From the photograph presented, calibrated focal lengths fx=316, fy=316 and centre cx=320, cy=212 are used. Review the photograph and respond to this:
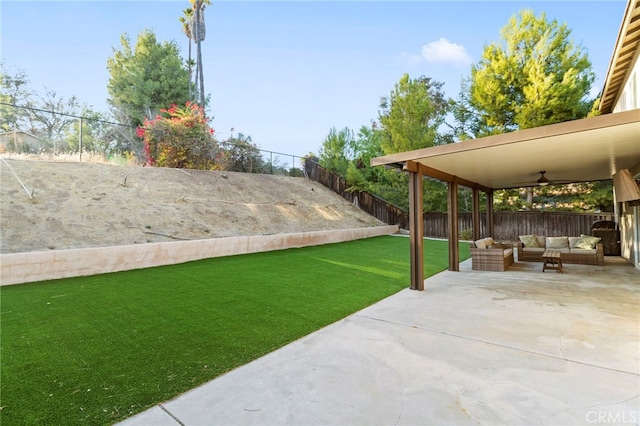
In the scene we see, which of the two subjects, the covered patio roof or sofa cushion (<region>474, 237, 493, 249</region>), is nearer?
the covered patio roof

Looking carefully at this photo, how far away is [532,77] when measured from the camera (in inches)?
525

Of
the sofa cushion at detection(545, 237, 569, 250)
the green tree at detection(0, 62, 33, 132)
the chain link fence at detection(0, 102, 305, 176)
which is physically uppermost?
the green tree at detection(0, 62, 33, 132)

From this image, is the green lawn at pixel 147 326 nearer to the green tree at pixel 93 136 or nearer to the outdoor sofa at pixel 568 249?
the outdoor sofa at pixel 568 249

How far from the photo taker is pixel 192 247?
8195 millimetres

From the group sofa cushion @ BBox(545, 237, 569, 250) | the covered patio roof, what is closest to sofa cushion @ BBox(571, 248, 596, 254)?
sofa cushion @ BBox(545, 237, 569, 250)

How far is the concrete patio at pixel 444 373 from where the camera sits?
2223 mm

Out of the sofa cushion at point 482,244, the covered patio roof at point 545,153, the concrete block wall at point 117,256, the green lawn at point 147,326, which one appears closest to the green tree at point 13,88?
the concrete block wall at point 117,256

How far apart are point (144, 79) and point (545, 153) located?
2267 cm

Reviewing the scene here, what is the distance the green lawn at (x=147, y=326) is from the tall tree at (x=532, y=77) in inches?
429

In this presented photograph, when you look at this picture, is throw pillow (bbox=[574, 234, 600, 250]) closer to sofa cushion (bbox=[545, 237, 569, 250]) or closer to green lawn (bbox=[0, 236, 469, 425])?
sofa cushion (bbox=[545, 237, 569, 250])

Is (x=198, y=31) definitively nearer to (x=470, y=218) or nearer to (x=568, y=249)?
(x=470, y=218)

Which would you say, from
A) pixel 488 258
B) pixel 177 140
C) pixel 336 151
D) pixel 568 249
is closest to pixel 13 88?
pixel 177 140

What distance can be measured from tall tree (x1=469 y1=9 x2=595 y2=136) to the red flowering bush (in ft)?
42.2

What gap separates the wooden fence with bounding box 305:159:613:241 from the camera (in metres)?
13.2
